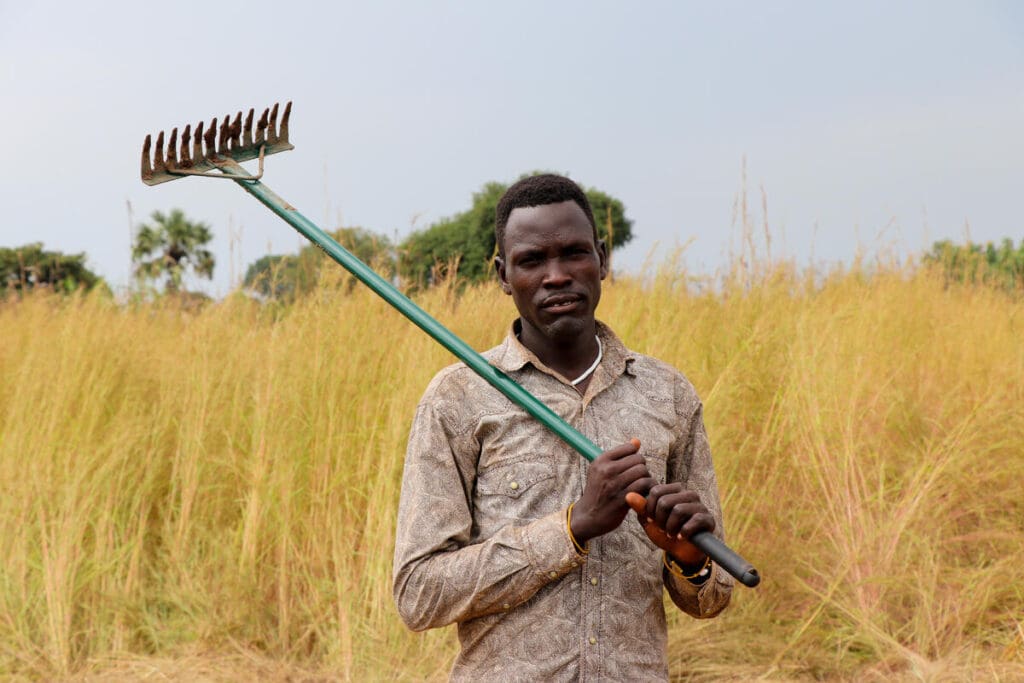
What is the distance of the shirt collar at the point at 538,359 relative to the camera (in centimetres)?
180

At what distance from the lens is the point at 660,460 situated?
1776mm

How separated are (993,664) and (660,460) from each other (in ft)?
8.11

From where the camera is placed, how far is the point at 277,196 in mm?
2105

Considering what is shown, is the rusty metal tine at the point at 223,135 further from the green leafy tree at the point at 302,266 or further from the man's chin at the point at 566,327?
the green leafy tree at the point at 302,266

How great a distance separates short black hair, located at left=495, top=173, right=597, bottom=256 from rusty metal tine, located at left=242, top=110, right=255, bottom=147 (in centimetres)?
68

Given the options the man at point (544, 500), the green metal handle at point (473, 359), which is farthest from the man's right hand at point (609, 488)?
the green metal handle at point (473, 359)

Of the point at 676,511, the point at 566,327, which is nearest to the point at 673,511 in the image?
the point at 676,511

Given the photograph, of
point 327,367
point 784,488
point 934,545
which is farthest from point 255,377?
point 934,545


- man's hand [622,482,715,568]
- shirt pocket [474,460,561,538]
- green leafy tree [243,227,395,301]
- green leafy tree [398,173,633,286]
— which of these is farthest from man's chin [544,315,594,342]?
green leafy tree [398,173,633,286]

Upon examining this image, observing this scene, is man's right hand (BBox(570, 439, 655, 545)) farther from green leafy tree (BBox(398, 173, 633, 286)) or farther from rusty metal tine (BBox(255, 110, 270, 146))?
green leafy tree (BBox(398, 173, 633, 286))

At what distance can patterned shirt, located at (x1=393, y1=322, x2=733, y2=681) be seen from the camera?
1.62m

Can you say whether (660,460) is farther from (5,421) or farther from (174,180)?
(5,421)

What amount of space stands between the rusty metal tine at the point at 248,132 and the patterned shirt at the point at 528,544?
795mm

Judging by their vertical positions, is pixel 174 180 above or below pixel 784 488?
above
